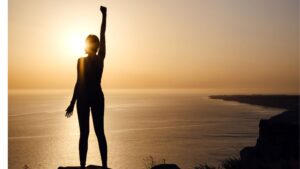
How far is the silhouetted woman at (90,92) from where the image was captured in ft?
13.4

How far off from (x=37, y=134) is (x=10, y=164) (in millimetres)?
16945

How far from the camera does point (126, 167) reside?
93.2 feet

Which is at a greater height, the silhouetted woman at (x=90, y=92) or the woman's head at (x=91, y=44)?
the woman's head at (x=91, y=44)

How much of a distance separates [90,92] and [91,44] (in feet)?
1.56

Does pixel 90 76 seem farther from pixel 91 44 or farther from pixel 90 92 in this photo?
pixel 91 44

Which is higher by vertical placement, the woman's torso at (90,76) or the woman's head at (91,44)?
the woman's head at (91,44)

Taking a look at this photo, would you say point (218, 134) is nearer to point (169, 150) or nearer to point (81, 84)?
point (169, 150)

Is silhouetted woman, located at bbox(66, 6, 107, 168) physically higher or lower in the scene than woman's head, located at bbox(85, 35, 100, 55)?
lower

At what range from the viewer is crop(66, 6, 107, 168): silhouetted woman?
4.09 metres

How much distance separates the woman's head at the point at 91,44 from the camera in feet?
13.6

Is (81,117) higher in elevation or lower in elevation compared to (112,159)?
higher
